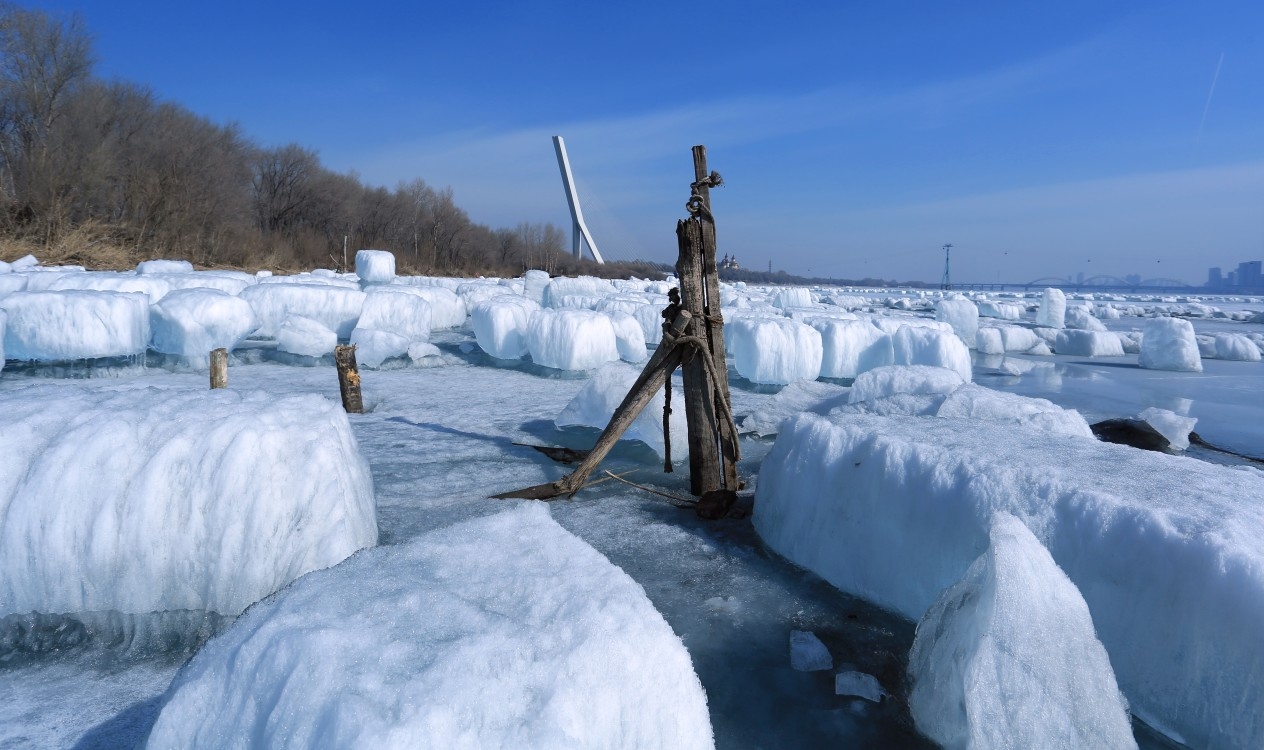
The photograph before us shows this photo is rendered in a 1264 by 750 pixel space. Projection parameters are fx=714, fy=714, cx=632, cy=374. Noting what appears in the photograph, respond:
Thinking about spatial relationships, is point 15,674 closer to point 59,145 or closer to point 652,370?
point 652,370

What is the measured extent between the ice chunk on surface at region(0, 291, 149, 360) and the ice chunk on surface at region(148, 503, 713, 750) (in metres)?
9.19

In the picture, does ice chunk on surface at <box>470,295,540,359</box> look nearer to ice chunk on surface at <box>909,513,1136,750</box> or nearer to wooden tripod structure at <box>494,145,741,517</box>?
wooden tripod structure at <box>494,145,741,517</box>

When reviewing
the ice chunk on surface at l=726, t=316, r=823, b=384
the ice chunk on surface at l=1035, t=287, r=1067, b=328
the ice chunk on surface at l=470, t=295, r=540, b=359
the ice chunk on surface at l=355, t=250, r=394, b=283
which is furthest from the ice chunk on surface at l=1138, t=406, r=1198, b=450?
the ice chunk on surface at l=355, t=250, r=394, b=283

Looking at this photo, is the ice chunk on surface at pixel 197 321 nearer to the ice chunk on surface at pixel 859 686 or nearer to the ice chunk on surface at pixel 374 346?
the ice chunk on surface at pixel 374 346

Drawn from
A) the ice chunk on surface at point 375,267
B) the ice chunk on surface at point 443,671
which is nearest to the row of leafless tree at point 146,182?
the ice chunk on surface at point 375,267

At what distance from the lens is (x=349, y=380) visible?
267 inches

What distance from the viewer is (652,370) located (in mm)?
4348

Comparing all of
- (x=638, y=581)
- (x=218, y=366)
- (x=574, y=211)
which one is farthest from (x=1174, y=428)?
(x=574, y=211)

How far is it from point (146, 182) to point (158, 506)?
99.5ft

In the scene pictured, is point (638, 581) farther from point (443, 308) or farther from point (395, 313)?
point (443, 308)

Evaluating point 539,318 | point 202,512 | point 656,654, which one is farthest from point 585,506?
point 539,318

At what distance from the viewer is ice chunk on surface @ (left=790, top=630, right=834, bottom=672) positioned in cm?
263

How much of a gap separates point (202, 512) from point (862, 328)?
9.18 m

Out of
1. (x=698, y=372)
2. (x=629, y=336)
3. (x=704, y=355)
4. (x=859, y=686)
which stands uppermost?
(x=704, y=355)
